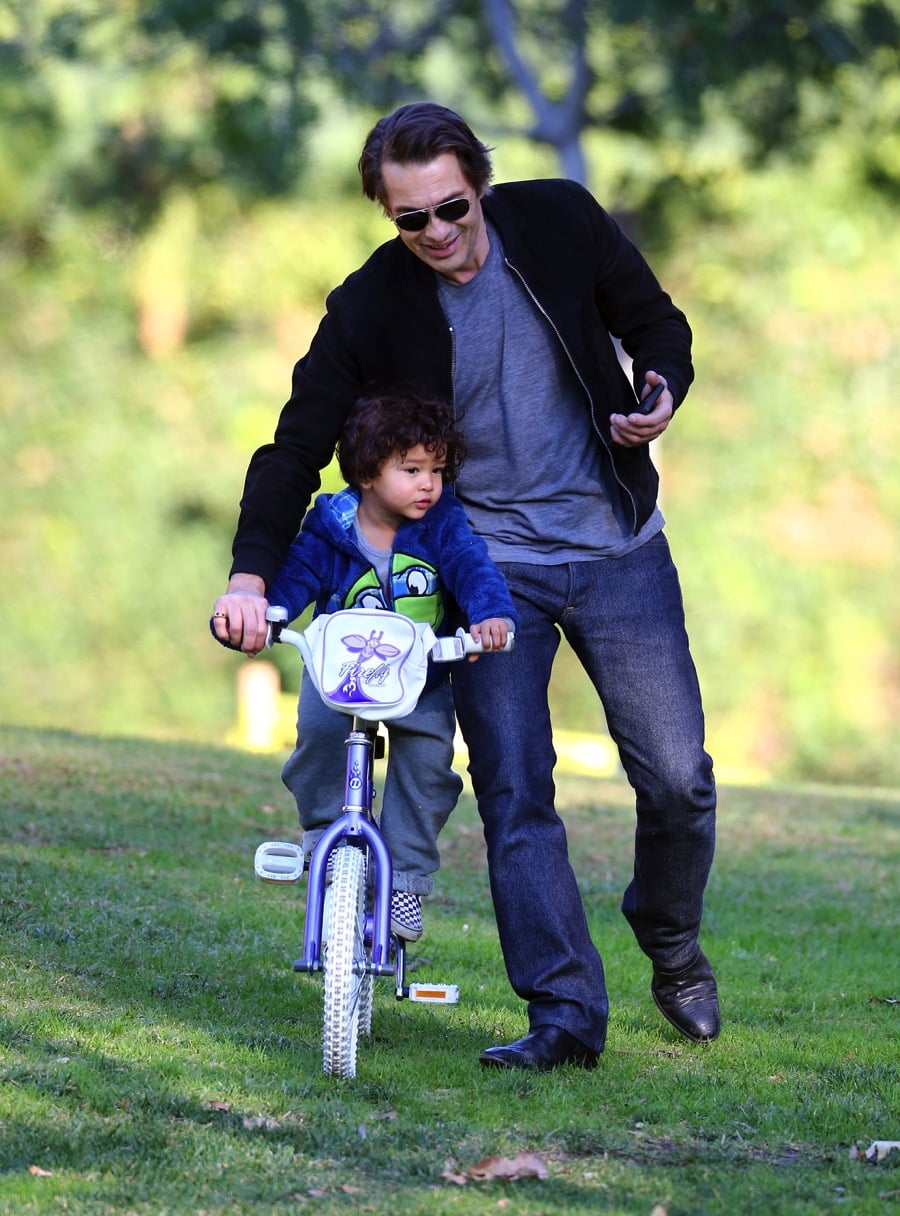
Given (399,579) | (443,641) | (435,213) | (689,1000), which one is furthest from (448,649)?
(689,1000)

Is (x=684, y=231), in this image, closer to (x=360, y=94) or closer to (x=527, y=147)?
(x=527, y=147)

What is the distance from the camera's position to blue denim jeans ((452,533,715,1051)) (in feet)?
13.4

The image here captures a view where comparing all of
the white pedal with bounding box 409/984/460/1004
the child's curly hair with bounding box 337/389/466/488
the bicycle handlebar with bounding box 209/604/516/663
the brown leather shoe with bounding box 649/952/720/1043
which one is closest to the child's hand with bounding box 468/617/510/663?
the bicycle handlebar with bounding box 209/604/516/663

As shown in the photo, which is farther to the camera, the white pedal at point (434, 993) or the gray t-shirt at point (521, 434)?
the gray t-shirt at point (521, 434)

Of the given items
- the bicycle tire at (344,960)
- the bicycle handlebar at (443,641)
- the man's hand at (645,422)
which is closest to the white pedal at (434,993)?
the bicycle tire at (344,960)

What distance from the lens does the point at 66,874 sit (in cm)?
594

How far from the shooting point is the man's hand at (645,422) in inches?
155

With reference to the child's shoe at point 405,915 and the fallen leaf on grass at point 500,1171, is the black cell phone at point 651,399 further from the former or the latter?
the fallen leaf on grass at point 500,1171

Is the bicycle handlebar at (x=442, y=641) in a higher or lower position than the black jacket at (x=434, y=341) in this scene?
lower

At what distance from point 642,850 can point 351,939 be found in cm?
89

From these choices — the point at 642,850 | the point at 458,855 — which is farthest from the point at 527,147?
the point at 642,850

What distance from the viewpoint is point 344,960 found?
A: 147 inches

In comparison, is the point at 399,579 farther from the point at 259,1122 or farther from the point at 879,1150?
the point at 879,1150

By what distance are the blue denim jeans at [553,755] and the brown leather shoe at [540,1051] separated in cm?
3
